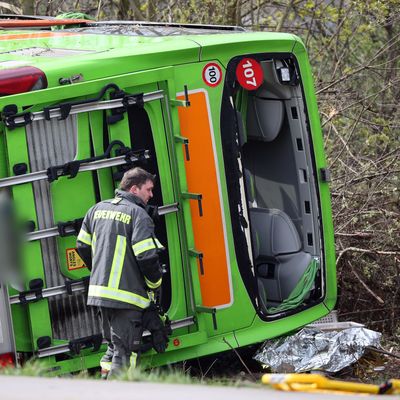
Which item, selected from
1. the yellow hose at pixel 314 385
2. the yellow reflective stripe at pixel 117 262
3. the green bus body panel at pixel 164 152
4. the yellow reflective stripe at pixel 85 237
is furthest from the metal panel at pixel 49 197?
the yellow hose at pixel 314 385

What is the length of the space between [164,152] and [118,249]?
74 cm

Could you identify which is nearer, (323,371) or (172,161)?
(172,161)

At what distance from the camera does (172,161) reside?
669 cm

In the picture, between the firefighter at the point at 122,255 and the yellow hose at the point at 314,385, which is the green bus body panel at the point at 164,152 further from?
the yellow hose at the point at 314,385

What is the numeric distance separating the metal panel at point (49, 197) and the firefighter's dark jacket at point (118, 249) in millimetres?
189

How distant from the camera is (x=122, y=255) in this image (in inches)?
249

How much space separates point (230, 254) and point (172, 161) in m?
0.76

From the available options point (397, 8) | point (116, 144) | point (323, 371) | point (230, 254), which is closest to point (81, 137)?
point (116, 144)

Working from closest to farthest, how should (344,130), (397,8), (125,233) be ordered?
1. (125,233)
2. (344,130)
3. (397,8)

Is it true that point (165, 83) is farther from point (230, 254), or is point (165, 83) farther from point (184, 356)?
point (184, 356)

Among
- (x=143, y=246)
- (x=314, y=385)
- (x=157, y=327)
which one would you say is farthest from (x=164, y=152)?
(x=314, y=385)

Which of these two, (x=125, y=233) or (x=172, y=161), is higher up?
(x=172, y=161)

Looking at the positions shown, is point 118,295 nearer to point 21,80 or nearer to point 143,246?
point 143,246

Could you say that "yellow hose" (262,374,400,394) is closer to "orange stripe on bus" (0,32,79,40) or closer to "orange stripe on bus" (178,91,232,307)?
"orange stripe on bus" (178,91,232,307)
